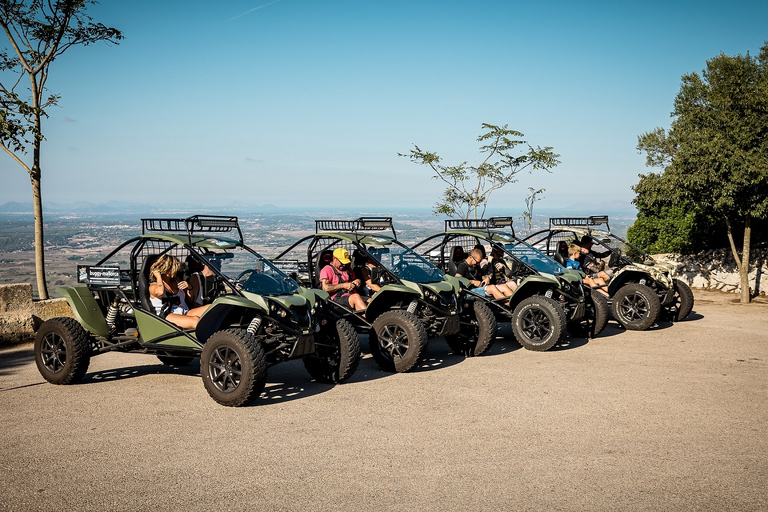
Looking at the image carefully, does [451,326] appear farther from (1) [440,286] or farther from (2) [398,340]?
(2) [398,340]

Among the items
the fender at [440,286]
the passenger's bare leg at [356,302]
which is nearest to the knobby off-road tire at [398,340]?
the fender at [440,286]

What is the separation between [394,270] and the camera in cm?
949

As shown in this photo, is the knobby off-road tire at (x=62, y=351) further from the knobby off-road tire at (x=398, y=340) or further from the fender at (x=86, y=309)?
the knobby off-road tire at (x=398, y=340)

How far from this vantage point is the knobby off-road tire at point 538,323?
9789mm

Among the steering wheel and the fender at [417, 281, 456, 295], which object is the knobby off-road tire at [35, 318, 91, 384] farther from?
the fender at [417, 281, 456, 295]

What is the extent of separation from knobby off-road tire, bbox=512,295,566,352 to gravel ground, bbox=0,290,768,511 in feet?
2.30

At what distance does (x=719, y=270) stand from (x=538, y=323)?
38.8ft

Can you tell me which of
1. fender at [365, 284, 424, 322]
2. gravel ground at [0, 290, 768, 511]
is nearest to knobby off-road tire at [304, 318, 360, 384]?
gravel ground at [0, 290, 768, 511]

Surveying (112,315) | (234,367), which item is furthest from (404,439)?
(112,315)

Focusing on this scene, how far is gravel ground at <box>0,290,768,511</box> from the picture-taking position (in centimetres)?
456

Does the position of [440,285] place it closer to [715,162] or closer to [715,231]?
[715,162]

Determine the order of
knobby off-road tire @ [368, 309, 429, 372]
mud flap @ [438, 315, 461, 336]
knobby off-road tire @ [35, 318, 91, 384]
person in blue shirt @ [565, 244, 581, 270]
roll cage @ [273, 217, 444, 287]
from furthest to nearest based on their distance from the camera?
person in blue shirt @ [565, 244, 581, 270] → roll cage @ [273, 217, 444, 287] → mud flap @ [438, 315, 461, 336] → knobby off-road tire @ [368, 309, 429, 372] → knobby off-road tire @ [35, 318, 91, 384]

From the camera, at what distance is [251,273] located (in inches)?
301

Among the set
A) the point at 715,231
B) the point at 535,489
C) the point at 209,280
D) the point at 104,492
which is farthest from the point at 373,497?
the point at 715,231
